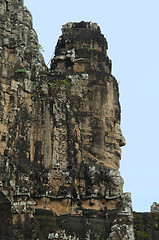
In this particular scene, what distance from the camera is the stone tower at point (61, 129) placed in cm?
2325

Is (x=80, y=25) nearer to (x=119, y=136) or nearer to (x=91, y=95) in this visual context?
(x=91, y=95)

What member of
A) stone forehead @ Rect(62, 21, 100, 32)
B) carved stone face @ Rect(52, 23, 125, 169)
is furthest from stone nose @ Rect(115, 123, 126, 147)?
stone forehead @ Rect(62, 21, 100, 32)

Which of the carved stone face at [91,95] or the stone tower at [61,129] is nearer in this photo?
the stone tower at [61,129]

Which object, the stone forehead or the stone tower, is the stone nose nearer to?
the stone tower

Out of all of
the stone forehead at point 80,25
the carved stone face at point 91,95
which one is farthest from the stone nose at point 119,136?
the stone forehead at point 80,25

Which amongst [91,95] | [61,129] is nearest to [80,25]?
[91,95]

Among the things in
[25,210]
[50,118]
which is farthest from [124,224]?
[50,118]

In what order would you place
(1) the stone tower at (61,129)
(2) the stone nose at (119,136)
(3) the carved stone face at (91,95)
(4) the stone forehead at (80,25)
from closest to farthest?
(1) the stone tower at (61,129) → (3) the carved stone face at (91,95) → (2) the stone nose at (119,136) → (4) the stone forehead at (80,25)

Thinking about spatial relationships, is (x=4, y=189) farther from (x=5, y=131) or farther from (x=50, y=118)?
(x=50, y=118)

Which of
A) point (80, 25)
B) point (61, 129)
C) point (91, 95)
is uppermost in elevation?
point (80, 25)

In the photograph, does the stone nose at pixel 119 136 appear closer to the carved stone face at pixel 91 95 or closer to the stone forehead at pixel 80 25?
the carved stone face at pixel 91 95

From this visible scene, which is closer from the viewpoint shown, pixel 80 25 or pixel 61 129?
pixel 61 129

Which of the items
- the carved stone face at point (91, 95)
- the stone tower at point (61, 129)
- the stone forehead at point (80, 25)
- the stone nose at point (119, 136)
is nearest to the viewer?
the stone tower at point (61, 129)

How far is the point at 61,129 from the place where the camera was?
25.1m
